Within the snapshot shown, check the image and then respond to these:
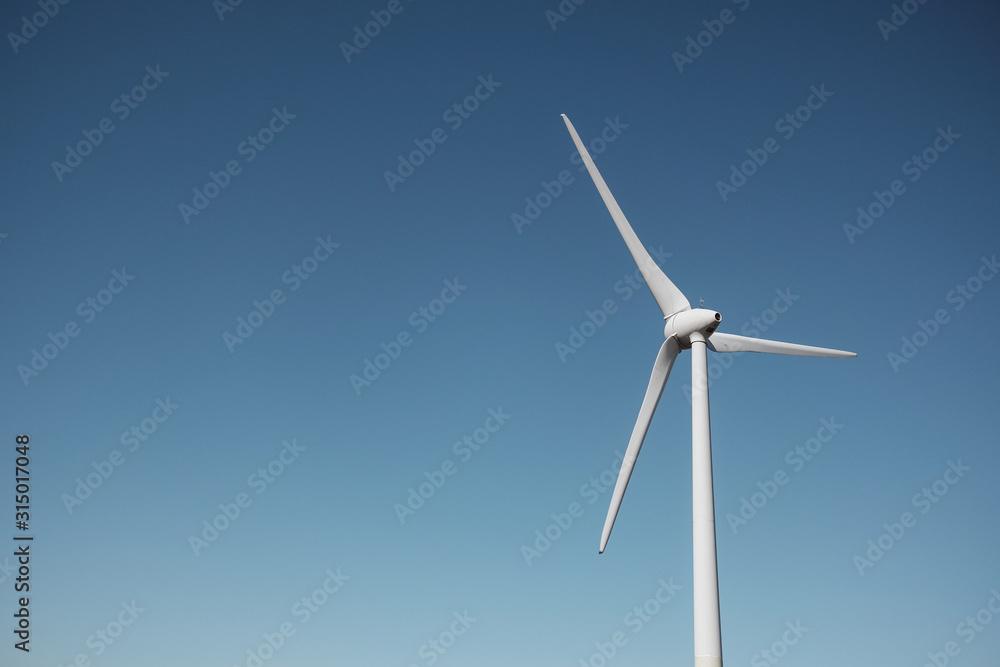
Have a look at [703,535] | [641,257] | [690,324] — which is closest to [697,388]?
[690,324]

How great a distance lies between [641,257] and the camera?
37469 mm

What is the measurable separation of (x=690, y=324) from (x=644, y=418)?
4.47 m

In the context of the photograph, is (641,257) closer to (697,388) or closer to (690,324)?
(690,324)

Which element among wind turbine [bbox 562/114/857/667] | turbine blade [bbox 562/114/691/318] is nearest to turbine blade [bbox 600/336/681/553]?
wind turbine [bbox 562/114/857/667]

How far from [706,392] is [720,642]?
9.11 metres

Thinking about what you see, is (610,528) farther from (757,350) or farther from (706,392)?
(757,350)

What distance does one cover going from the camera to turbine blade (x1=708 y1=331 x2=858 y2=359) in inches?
1437

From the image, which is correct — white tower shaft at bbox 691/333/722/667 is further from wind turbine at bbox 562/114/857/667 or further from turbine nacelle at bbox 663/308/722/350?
turbine nacelle at bbox 663/308/722/350

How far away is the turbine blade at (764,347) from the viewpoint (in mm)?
36500

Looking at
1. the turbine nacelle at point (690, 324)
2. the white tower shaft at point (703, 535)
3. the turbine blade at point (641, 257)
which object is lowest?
the white tower shaft at point (703, 535)

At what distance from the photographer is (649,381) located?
3588 cm

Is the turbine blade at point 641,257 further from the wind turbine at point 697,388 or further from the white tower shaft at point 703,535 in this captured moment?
Answer: the white tower shaft at point 703,535

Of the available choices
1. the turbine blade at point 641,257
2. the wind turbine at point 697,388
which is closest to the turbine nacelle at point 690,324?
the wind turbine at point 697,388

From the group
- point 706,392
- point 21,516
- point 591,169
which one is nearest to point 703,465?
point 706,392
